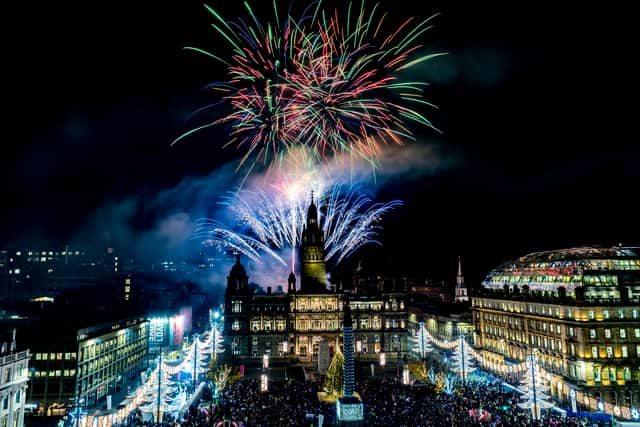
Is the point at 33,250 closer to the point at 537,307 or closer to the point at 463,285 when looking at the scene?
the point at 463,285

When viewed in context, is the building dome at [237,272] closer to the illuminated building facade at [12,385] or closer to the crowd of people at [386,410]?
the crowd of people at [386,410]

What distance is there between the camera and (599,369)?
163 ft

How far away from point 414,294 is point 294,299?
70.0 metres

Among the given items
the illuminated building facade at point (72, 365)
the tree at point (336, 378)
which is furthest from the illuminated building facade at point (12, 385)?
the tree at point (336, 378)

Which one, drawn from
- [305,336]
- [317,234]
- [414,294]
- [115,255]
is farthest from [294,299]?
[115,255]

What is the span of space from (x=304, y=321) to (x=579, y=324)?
47.2 m

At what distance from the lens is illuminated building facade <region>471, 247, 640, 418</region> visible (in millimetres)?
49500

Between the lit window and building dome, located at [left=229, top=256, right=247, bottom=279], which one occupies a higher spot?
building dome, located at [left=229, top=256, right=247, bottom=279]

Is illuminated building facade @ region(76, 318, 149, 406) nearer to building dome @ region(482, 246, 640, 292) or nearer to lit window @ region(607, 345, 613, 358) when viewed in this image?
building dome @ region(482, 246, 640, 292)

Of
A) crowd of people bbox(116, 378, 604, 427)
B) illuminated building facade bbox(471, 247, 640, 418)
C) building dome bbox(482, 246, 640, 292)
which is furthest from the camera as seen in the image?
building dome bbox(482, 246, 640, 292)

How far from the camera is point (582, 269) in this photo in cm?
5719

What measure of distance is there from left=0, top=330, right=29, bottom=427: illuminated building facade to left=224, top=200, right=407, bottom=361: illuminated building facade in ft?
160

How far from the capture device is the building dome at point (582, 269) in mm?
55906

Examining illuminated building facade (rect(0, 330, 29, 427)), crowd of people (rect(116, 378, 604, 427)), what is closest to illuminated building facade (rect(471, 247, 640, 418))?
crowd of people (rect(116, 378, 604, 427))
